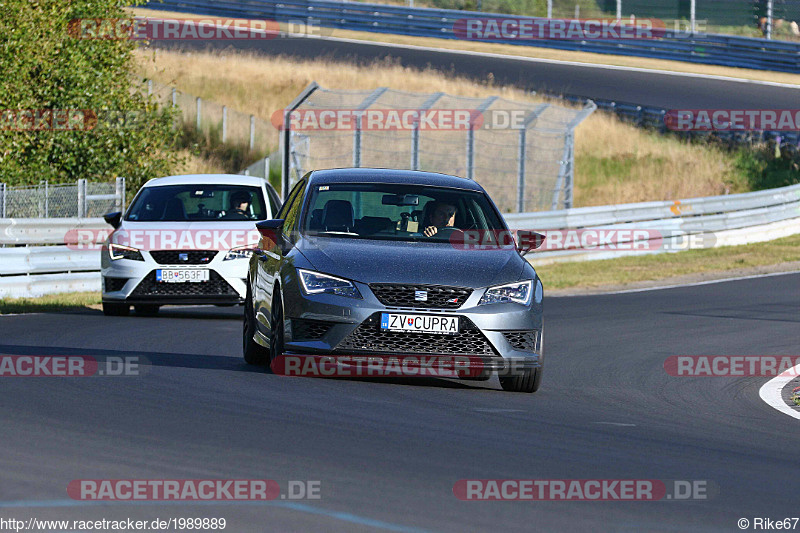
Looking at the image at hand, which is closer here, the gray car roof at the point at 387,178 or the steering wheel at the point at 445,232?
the steering wheel at the point at 445,232

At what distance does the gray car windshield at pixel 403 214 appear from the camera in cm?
1055

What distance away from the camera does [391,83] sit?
40562 mm

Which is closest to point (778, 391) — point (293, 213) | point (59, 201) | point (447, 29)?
point (293, 213)

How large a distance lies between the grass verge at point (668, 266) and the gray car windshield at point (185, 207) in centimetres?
712

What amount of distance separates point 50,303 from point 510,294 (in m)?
9.91

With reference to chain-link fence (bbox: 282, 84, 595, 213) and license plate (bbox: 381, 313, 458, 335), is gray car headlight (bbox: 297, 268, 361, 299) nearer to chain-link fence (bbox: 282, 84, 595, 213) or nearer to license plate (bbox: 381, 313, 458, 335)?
license plate (bbox: 381, 313, 458, 335)

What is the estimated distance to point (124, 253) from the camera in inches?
635

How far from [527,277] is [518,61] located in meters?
37.5

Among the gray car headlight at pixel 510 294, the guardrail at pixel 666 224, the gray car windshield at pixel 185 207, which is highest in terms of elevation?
the gray car headlight at pixel 510 294

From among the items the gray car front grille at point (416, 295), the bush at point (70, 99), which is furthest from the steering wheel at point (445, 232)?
the bush at point (70, 99)

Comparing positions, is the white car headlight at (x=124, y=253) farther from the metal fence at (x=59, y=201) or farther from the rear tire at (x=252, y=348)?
the metal fence at (x=59, y=201)

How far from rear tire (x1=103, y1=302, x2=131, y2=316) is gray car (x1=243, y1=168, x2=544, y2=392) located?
580 centimetres

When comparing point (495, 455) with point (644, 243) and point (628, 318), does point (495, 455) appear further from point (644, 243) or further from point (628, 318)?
point (644, 243)

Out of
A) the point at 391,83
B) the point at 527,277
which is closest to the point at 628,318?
the point at 527,277
